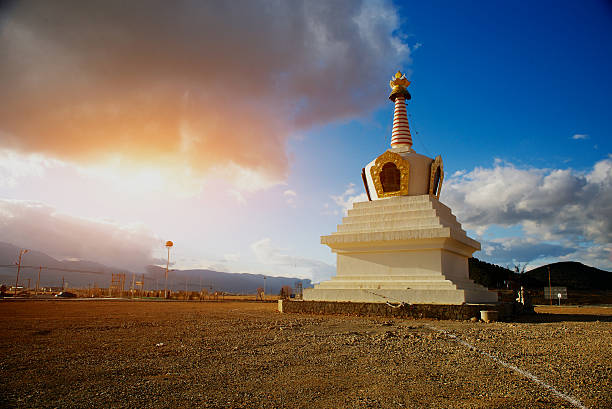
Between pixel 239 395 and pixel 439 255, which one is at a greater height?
pixel 439 255

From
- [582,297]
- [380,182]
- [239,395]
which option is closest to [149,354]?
[239,395]

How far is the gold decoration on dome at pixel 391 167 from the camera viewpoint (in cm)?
1714

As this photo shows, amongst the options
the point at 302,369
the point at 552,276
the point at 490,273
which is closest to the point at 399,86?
the point at 302,369

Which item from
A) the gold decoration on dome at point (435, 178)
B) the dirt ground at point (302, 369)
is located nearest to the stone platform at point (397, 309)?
the dirt ground at point (302, 369)

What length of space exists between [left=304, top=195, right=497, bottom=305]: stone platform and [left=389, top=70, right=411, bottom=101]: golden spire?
6.01 m

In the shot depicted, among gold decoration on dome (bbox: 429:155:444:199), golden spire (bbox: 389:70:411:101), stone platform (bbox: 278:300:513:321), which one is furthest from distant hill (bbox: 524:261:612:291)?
stone platform (bbox: 278:300:513:321)

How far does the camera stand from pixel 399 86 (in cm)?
1958

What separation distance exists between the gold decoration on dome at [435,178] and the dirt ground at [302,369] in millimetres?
9267

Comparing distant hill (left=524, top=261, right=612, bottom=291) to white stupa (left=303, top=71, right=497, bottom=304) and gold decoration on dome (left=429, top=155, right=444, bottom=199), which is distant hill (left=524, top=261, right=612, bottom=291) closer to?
gold decoration on dome (left=429, top=155, right=444, bottom=199)

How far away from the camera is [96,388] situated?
4.24 m

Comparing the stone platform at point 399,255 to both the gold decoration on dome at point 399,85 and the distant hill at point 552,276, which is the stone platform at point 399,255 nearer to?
the gold decoration on dome at point 399,85

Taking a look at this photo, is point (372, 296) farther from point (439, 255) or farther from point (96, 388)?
point (96, 388)

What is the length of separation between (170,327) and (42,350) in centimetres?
364

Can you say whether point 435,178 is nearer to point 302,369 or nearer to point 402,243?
point 402,243
